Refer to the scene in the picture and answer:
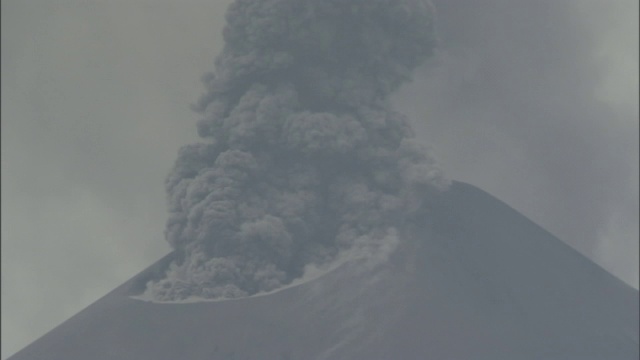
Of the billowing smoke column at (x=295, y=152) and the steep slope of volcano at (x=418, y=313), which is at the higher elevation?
the billowing smoke column at (x=295, y=152)

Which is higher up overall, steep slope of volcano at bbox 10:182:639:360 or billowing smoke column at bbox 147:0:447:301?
billowing smoke column at bbox 147:0:447:301

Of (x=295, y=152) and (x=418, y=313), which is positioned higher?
(x=295, y=152)

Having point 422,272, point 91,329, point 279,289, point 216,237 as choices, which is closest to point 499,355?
point 422,272

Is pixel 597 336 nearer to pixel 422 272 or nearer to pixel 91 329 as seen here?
pixel 422 272
